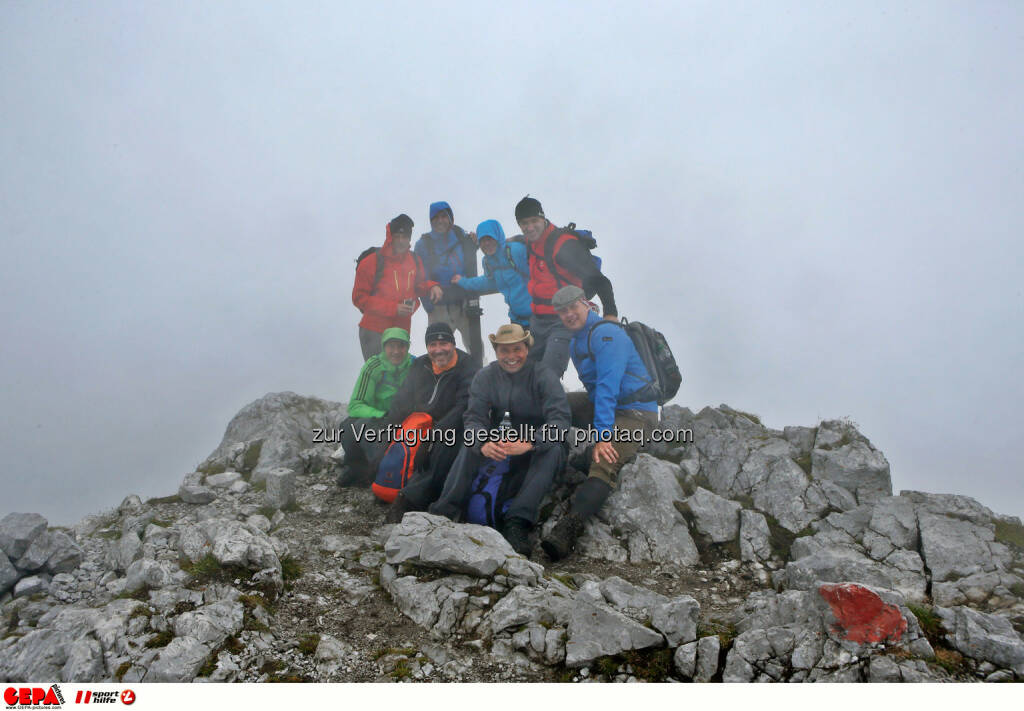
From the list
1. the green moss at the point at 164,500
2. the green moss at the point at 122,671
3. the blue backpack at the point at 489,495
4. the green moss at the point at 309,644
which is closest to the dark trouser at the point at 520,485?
the blue backpack at the point at 489,495

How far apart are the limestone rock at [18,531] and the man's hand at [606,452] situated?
9074 millimetres

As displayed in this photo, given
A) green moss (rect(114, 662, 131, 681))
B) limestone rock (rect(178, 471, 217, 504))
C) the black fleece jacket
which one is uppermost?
the black fleece jacket

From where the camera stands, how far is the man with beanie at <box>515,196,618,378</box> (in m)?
11.6

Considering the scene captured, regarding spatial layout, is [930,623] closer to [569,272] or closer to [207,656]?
[207,656]

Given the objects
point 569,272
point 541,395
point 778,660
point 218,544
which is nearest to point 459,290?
point 569,272

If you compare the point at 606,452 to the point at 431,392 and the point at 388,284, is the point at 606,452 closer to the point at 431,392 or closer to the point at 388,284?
the point at 431,392

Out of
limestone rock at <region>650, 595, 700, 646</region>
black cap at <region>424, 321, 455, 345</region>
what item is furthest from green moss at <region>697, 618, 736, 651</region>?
black cap at <region>424, 321, 455, 345</region>

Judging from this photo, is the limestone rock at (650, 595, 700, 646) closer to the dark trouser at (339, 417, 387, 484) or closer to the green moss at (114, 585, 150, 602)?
the green moss at (114, 585, 150, 602)

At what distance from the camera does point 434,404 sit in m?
10.5

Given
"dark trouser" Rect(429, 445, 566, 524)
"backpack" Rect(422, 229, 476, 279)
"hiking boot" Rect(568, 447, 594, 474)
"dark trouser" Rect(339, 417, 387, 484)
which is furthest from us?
"backpack" Rect(422, 229, 476, 279)

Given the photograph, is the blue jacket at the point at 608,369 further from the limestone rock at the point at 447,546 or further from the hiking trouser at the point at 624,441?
the limestone rock at the point at 447,546

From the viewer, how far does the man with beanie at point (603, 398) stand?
30.3ft

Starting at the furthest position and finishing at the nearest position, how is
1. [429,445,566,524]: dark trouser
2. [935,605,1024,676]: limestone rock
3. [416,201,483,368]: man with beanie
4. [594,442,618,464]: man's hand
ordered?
[416,201,483,368]: man with beanie → [594,442,618,464]: man's hand → [429,445,566,524]: dark trouser → [935,605,1024,676]: limestone rock

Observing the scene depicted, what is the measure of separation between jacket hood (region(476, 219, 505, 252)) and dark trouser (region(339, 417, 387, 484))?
4989mm
